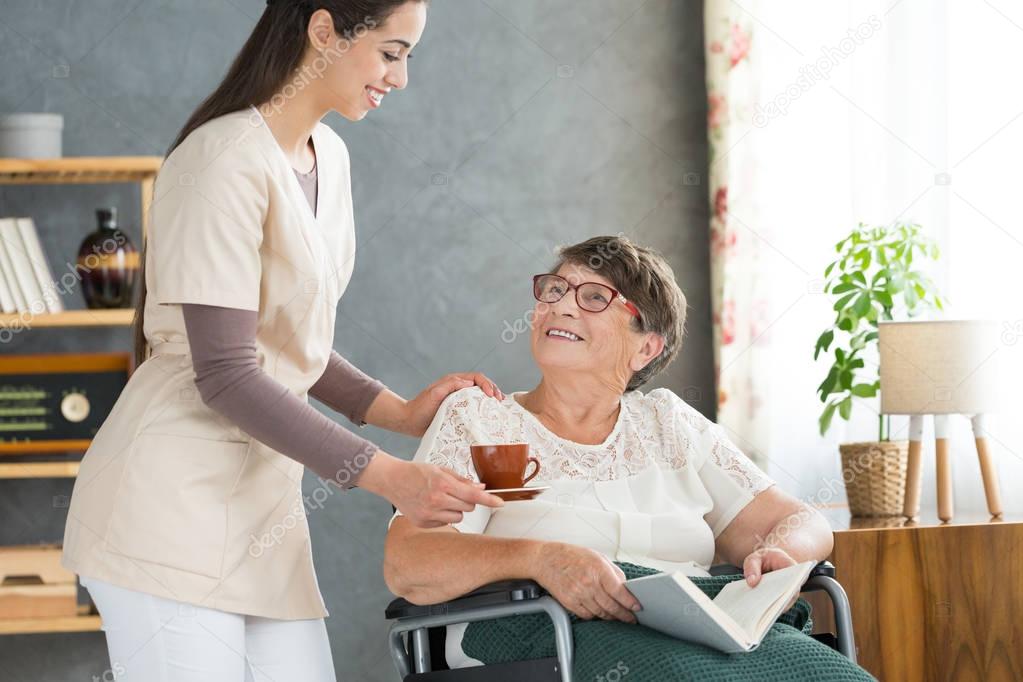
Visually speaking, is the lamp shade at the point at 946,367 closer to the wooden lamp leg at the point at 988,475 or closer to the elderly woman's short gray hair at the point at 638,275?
the wooden lamp leg at the point at 988,475

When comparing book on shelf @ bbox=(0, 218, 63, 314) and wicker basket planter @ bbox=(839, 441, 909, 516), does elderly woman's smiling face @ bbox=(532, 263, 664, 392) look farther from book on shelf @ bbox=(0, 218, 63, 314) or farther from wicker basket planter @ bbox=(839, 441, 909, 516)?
book on shelf @ bbox=(0, 218, 63, 314)

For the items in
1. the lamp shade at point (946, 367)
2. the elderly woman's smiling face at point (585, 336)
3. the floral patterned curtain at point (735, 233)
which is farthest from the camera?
the floral patterned curtain at point (735, 233)

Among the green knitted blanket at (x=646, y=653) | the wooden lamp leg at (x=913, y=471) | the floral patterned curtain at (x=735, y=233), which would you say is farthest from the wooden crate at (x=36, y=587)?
the wooden lamp leg at (x=913, y=471)

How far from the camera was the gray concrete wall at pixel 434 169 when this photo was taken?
11.0ft

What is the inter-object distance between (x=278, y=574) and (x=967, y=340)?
55.6 inches

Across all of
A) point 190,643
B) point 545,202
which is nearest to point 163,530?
point 190,643

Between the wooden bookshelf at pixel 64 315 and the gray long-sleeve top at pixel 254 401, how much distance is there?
1.54m

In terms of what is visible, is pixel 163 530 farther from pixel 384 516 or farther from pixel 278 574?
pixel 384 516

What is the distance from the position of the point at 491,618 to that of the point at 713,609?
A: 0.35m

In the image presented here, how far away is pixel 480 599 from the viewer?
68.4 inches

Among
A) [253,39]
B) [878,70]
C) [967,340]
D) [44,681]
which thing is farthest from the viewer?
[44,681]

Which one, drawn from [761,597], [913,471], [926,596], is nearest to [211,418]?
[761,597]

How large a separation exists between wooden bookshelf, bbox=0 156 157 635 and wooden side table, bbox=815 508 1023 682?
6.17 ft

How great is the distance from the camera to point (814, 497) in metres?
3.07
